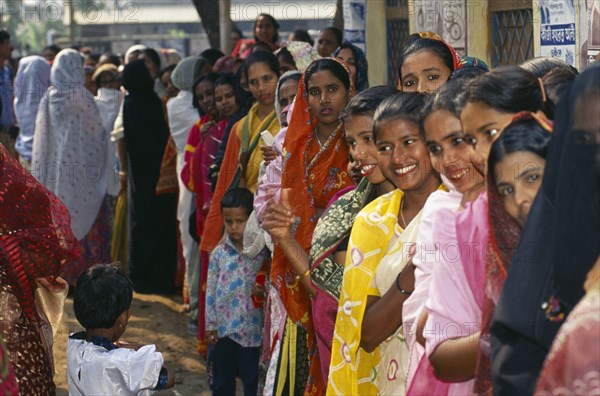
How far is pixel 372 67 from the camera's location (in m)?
9.08

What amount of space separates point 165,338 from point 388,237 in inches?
195

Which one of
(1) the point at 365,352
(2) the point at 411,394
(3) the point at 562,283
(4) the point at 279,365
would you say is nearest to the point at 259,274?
(4) the point at 279,365

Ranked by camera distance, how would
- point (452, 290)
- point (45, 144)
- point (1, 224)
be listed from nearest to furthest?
point (452, 290), point (1, 224), point (45, 144)

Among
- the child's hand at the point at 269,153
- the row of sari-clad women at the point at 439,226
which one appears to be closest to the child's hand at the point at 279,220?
the row of sari-clad women at the point at 439,226

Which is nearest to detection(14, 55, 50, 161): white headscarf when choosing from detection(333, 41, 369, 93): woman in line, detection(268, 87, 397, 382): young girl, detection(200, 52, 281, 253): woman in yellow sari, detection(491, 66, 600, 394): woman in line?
detection(333, 41, 369, 93): woman in line

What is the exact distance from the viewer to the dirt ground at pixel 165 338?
6598mm

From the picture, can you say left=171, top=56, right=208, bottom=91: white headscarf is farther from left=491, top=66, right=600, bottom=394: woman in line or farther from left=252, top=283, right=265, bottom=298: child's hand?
left=491, top=66, right=600, bottom=394: woman in line

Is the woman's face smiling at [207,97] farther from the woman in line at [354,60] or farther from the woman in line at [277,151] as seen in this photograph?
the woman in line at [277,151]

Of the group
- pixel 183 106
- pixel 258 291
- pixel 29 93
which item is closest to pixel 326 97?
pixel 258 291

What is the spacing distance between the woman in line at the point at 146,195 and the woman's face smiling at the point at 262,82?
2855 millimetres

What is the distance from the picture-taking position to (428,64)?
3.79 meters

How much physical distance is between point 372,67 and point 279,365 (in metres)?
4.89

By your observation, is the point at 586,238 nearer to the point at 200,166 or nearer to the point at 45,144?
the point at 200,166

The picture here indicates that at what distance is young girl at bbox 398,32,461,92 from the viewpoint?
3777 millimetres
